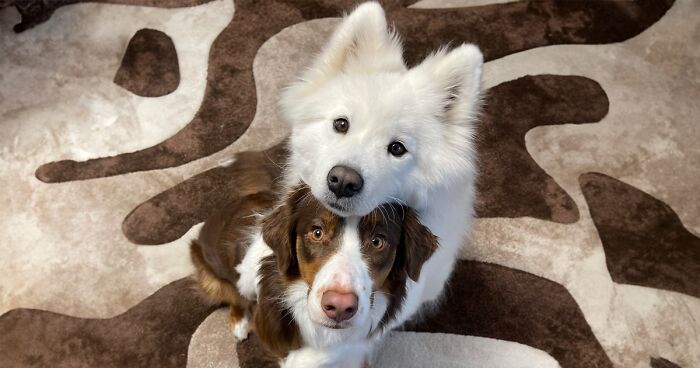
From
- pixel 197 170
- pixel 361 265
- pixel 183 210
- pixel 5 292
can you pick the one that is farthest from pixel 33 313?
pixel 361 265

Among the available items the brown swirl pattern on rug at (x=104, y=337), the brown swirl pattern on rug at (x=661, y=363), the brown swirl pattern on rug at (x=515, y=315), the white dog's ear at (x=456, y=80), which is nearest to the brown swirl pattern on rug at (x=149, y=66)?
the brown swirl pattern on rug at (x=104, y=337)

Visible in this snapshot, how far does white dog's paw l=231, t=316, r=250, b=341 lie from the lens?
2.11 m

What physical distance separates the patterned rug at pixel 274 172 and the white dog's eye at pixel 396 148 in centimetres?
58

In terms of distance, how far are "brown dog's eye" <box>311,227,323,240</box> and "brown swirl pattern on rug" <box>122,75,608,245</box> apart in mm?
510

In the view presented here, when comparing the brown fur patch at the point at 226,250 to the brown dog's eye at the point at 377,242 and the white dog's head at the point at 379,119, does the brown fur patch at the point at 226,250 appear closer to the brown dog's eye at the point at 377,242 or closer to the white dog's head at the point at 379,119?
the white dog's head at the point at 379,119

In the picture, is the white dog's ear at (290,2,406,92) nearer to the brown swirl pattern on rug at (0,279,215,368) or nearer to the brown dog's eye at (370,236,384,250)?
Result: the brown dog's eye at (370,236,384,250)

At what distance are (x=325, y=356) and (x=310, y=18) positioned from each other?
166cm

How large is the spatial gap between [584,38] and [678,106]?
21.0 inches

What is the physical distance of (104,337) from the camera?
2.12 m

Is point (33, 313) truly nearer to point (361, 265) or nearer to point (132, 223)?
point (132, 223)

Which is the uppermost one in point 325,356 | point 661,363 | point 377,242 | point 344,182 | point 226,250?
point 344,182

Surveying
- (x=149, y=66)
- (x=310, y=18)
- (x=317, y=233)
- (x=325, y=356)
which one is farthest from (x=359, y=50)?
(x=149, y=66)

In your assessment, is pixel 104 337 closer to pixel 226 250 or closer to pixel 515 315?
pixel 226 250

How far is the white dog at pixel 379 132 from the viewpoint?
63.0 inches
